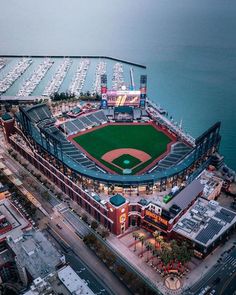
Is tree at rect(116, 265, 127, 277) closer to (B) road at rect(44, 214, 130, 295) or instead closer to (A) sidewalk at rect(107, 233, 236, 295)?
(B) road at rect(44, 214, 130, 295)

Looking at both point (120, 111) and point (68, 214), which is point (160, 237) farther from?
point (120, 111)

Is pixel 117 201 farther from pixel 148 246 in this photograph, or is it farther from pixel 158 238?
pixel 158 238

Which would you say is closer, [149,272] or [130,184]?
[149,272]

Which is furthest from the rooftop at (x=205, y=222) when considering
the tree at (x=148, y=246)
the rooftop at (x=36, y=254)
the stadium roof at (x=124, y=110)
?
the stadium roof at (x=124, y=110)

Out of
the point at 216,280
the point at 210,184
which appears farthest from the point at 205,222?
the point at 210,184

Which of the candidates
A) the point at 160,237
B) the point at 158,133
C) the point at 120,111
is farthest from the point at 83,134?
the point at 160,237
